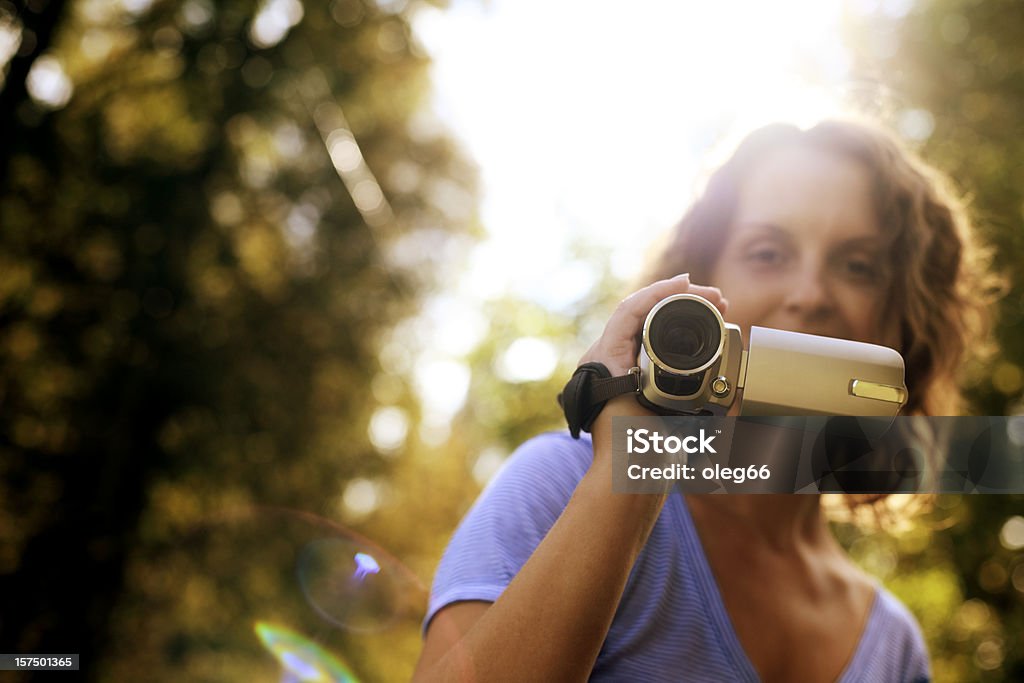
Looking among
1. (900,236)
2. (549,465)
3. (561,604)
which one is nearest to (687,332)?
(549,465)

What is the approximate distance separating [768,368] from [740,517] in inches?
20.1

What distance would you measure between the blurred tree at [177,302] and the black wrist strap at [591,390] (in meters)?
5.99

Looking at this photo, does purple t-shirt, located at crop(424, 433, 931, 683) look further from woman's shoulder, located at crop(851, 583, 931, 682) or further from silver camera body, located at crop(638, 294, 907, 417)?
woman's shoulder, located at crop(851, 583, 931, 682)

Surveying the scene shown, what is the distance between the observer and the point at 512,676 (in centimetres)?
118

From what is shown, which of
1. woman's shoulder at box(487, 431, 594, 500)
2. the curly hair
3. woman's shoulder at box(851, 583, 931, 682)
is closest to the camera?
woman's shoulder at box(487, 431, 594, 500)

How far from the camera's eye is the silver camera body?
1399 millimetres

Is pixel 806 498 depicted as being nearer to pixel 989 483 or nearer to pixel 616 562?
pixel 989 483

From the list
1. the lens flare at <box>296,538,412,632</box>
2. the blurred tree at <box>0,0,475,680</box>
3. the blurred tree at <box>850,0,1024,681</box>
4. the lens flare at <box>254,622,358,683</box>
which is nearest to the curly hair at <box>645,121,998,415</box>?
the blurred tree at <box>850,0,1024,681</box>

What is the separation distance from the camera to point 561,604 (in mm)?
1199

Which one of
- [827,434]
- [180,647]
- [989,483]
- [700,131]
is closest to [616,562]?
[827,434]

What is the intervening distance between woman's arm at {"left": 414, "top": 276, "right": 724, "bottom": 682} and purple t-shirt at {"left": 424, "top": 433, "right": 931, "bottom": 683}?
91 mm

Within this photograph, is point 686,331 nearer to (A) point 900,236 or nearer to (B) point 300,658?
(A) point 900,236

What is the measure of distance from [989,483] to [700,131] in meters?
Answer: 5.10

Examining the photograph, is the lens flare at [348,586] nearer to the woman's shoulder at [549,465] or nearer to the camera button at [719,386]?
the woman's shoulder at [549,465]
